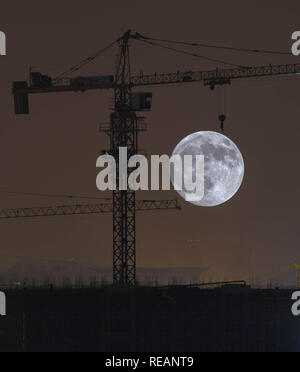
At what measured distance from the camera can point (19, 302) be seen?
641 feet

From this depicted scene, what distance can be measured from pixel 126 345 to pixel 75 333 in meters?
8.55
